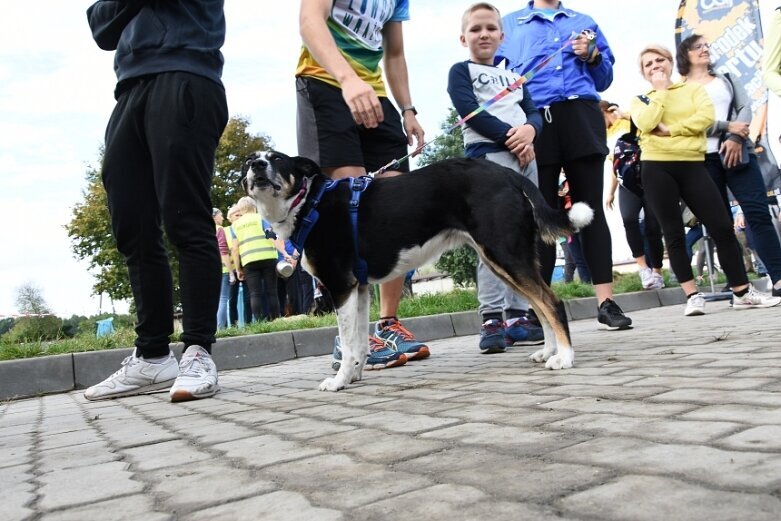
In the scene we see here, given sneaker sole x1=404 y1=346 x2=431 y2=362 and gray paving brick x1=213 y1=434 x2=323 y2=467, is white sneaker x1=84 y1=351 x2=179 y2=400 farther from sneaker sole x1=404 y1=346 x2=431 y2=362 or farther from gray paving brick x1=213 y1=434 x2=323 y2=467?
gray paving brick x1=213 y1=434 x2=323 y2=467

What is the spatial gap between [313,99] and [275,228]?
36.1 inches

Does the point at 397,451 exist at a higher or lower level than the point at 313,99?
lower

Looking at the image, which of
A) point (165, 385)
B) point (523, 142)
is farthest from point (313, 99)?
point (165, 385)

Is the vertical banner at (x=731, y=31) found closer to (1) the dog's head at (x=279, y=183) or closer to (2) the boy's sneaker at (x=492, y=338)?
(2) the boy's sneaker at (x=492, y=338)

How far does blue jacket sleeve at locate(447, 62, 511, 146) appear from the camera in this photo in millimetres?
4559

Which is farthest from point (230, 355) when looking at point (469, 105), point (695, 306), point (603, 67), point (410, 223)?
point (695, 306)

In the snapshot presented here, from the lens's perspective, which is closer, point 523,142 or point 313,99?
point 313,99

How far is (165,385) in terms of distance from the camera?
4184mm

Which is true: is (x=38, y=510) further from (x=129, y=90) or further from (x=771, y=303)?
(x=771, y=303)

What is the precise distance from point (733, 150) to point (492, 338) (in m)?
3.51

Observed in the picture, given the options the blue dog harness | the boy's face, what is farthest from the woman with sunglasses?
the blue dog harness

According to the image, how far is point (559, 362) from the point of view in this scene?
3266 millimetres

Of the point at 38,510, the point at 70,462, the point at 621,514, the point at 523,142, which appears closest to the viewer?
the point at 621,514

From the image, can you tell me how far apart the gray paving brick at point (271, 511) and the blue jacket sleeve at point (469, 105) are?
3548 millimetres
